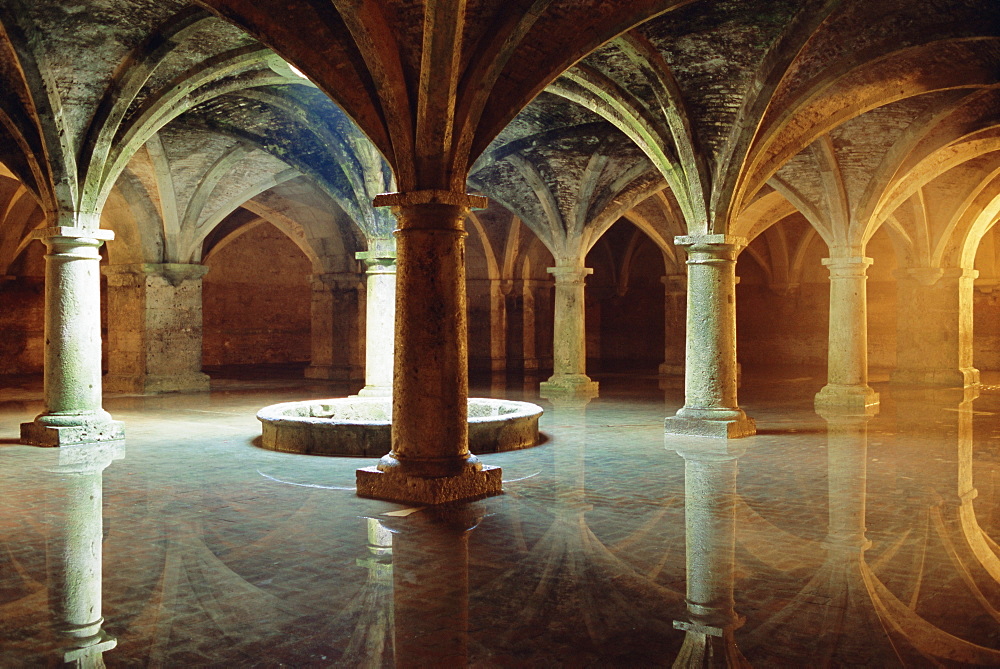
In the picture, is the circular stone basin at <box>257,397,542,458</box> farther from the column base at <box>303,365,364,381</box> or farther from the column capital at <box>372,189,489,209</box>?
the column base at <box>303,365,364,381</box>

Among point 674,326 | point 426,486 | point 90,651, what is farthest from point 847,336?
point 90,651

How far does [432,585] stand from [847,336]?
35.2ft

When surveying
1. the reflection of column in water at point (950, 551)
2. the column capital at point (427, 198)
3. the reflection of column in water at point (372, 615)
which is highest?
the column capital at point (427, 198)

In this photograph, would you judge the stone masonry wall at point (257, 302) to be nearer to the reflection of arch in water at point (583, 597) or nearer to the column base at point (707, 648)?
the reflection of arch in water at point (583, 597)

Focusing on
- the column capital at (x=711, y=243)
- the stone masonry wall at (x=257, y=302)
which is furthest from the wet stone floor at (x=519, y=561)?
the stone masonry wall at (x=257, y=302)

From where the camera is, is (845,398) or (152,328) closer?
(845,398)

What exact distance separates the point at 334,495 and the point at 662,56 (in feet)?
17.6

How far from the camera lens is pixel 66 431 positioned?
8.89 meters

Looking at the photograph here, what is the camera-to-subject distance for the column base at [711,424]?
951cm

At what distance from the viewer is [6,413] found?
12.0 meters

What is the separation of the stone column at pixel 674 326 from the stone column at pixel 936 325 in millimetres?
4572

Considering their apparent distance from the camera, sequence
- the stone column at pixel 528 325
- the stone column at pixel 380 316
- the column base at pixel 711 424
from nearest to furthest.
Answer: the column base at pixel 711 424
the stone column at pixel 380 316
the stone column at pixel 528 325

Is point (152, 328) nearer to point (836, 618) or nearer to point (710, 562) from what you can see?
point (710, 562)

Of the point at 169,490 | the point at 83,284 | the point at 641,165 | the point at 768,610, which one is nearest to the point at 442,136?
the point at 169,490
